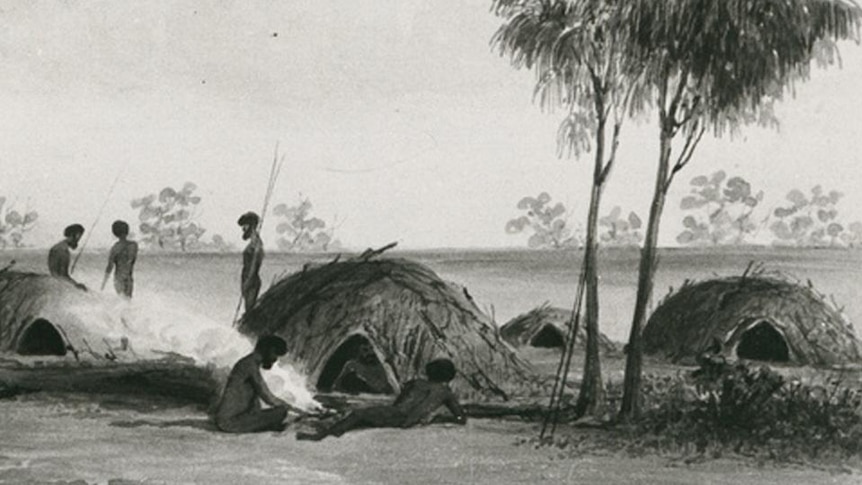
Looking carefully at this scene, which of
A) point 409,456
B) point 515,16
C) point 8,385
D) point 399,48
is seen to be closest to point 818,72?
point 515,16

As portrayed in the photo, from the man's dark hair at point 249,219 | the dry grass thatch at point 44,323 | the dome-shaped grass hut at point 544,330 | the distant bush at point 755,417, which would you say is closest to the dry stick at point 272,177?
the man's dark hair at point 249,219

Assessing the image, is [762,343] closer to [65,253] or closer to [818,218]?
[818,218]

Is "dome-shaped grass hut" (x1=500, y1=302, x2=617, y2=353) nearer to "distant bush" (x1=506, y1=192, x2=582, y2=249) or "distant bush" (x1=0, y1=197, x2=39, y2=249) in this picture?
"distant bush" (x1=506, y1=192, x2=582, y2=249)

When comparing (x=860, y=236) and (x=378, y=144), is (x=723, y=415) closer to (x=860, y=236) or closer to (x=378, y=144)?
(x=860, y=236)

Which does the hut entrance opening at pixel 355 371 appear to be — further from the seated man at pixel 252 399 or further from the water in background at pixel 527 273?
the water in background at pixel 527 273

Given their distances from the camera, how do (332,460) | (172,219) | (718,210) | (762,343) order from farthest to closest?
(762,343), (172,219), (718,210), (332,460)

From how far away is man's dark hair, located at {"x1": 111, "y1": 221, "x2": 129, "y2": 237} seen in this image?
19.2 ft

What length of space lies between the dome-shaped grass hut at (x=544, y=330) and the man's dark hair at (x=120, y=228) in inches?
68.4

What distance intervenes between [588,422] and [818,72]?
173cm

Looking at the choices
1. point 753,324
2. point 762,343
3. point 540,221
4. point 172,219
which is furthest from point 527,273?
point 762,343

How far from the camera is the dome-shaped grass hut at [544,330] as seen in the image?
6137 millimetres

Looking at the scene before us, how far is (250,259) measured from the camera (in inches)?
234

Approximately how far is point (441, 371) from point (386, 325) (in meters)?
0.77

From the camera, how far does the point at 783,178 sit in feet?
19.1
